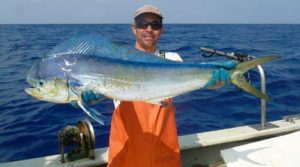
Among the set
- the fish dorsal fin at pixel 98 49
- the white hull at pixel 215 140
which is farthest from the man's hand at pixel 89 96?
the white hull at pixel 215 140

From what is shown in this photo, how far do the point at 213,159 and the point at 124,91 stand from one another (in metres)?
2.26

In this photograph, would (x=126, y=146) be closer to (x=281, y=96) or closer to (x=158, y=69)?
(x=158, y=69)

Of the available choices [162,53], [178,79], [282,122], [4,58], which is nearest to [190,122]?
[282,122]

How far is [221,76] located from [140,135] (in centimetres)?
96

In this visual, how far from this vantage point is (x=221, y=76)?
9.61 feet

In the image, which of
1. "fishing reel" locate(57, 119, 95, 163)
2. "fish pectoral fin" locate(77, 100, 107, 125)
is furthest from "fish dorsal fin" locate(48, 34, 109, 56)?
"fishing reel" locate(57, 119, 95, 163)

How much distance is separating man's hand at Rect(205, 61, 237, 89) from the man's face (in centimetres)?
84

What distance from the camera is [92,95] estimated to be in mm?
2680

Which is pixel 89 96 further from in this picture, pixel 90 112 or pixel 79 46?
pixel 79 46

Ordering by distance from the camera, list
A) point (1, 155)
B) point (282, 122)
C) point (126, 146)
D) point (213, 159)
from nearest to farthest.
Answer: point (126, 146) → point (213, 159) → point (282, 122) → point (1, 155)

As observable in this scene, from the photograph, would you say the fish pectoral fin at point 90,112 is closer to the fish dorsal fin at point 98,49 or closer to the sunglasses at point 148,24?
the fish dorsal fin at point 98,49

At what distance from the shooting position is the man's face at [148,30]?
354 centimetres

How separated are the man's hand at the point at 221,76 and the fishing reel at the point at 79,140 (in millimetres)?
1522

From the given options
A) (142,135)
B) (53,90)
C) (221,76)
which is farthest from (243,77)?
(53,90)
